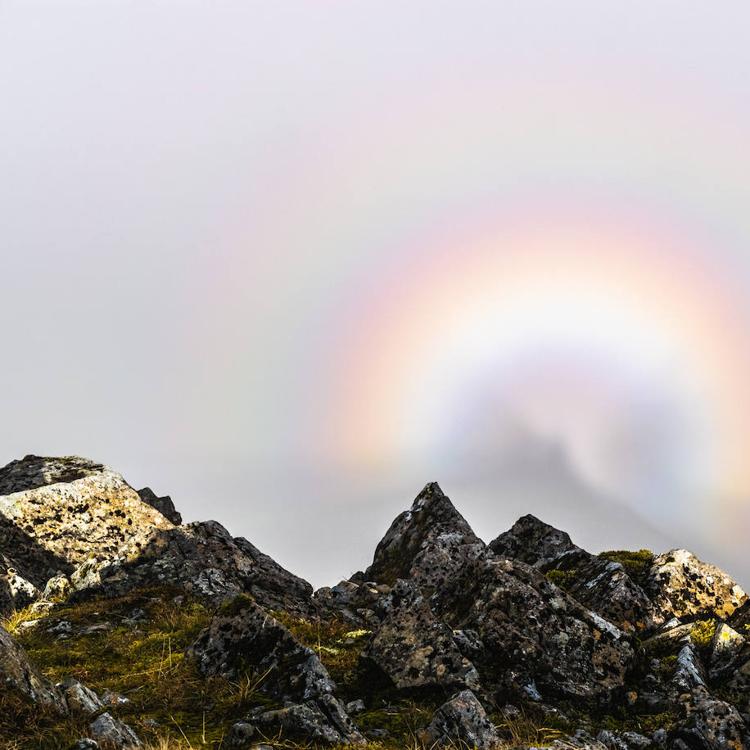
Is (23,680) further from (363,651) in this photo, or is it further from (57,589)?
(57,589)

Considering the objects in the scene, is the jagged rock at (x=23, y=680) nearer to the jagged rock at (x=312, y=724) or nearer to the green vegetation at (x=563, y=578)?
the jagged rock at (x=312, y=724)

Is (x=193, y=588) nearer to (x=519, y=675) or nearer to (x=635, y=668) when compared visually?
(x=519, y=675)

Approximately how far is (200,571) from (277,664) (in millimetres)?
13456

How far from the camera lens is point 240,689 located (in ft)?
44.0

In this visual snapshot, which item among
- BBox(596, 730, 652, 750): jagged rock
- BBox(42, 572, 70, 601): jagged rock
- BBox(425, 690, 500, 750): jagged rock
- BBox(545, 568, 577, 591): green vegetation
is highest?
BBox(545, 568, 577, 591): green vegetation

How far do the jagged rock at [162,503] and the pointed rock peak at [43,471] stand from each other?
6641 millimetres

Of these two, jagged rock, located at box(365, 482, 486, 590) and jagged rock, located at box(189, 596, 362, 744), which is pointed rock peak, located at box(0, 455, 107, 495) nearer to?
jagged rock, located at box(365, 482, 486, 590)

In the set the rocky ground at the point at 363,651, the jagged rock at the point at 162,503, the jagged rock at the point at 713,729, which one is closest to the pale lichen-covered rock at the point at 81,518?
the rocky ground at the point at 363,651

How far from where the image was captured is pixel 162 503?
1610 inches

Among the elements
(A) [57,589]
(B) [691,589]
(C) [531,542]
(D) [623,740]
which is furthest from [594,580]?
(A) [57,589]

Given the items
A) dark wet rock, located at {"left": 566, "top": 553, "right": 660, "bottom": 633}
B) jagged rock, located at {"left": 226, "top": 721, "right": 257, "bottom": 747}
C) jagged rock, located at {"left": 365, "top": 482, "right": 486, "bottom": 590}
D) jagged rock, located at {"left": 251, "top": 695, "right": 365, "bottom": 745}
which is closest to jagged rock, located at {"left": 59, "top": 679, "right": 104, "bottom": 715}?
jagged rock, located at {"left": 226, "top": 721, "right": 257, "bottom": 747}

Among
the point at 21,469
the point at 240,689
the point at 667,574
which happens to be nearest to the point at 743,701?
the point at 667,574

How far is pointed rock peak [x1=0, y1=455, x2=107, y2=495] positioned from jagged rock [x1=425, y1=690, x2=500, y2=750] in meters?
24.8

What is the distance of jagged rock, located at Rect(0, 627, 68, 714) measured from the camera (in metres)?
10.2
